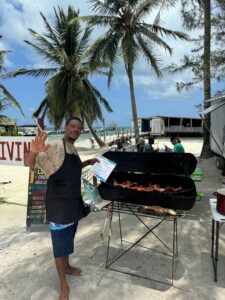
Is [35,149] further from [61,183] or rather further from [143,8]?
[143,8]

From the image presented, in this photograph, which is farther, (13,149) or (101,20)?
(101,20)

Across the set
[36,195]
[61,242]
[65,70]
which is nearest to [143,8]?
[65,70]

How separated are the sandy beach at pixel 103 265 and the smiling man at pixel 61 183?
1.46ft

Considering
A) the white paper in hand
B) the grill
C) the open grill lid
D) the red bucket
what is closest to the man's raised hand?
the white paper in hand

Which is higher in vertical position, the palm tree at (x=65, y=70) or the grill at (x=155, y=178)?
the palm tree at (x=65, y=70)

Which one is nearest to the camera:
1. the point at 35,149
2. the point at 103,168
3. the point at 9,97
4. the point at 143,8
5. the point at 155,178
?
the point at 35,149

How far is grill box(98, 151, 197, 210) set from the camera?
3363mm

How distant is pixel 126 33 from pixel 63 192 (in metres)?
15.0

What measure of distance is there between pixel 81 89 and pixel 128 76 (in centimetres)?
449

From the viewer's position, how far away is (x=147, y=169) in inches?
160

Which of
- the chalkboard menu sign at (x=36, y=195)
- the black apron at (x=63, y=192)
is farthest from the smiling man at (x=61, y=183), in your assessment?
the chalkboard menu sign at (x=36, y=195)

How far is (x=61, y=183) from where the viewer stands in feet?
9.89

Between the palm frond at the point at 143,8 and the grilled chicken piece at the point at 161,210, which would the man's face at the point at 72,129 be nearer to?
the grilled chicken piece at the point at 161,210

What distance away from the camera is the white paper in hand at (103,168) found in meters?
3.52
